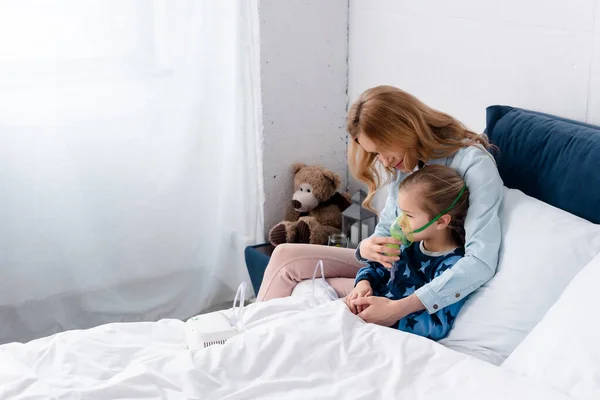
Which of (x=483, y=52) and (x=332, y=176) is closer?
(x=483, y=52)

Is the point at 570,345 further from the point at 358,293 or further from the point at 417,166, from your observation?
the point at 417,166

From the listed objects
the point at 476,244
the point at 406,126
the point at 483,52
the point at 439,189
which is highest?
the point at 483,52

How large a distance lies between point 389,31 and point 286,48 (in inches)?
15.6

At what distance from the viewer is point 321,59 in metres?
2.87

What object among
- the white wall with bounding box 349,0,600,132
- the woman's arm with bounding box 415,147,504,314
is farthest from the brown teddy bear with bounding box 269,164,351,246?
the woman's arm with bounding box 415,147,504,314

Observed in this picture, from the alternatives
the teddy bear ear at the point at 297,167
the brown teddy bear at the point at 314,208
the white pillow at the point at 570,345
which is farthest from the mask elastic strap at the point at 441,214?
the teddy bear ear at the point at 297,167

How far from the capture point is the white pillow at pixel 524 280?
63.9 inches

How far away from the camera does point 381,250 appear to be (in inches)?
76.2

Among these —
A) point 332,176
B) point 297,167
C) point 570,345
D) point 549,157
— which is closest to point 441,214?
point 549,157

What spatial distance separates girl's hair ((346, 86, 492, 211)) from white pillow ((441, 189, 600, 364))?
0.89 feet

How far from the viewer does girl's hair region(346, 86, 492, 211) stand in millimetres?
1887

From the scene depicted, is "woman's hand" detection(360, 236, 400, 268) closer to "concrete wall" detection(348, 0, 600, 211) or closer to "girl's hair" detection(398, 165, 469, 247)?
"girl's hair" detection(398, 165, 469, 247)

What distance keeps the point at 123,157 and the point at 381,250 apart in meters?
1.18

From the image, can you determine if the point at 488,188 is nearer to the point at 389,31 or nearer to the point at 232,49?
the point at 389,31
